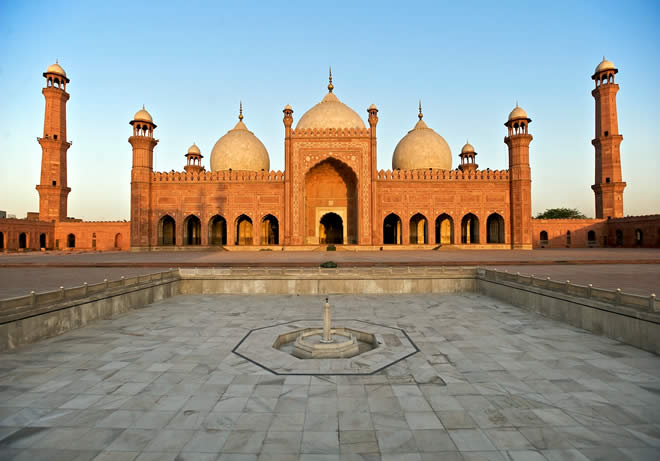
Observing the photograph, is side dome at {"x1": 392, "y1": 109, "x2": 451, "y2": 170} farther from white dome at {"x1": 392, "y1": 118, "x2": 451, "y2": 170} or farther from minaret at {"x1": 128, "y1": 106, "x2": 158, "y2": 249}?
minaret at {"x1": 128, "y1": 106, "x2": 158, "y2": 249}

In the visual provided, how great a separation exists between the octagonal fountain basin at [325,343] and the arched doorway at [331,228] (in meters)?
20.7

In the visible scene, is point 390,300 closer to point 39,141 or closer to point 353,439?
point 353,439

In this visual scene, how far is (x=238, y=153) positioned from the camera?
88.1ft

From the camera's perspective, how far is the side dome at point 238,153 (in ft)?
87.9

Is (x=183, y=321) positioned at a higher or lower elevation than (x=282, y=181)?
lower

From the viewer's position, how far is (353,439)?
2.39 metres

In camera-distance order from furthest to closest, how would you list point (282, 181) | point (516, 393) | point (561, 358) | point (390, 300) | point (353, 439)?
point (282, 181), point (390, 300), point (561, 358), point (516, 393), point (353, 439)

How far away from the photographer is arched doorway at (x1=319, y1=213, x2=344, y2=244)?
26.1 meters

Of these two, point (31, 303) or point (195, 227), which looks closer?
point (31, 303)

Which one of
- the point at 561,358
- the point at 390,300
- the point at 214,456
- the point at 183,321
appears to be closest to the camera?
the point at 214,456

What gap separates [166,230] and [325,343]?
24251mm

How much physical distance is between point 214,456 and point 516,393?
100 inches

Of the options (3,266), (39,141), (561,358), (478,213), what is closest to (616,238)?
(478,213)

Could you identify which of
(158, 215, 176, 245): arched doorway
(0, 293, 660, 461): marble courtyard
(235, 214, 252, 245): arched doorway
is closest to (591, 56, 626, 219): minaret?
(235, 214, 252, 245): arched doorway
